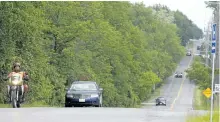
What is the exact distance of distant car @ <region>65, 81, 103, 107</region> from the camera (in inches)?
1155

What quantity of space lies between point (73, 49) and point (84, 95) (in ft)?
95.9

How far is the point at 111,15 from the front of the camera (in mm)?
75000

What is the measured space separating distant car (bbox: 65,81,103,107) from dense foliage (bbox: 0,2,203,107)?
32.6 ft

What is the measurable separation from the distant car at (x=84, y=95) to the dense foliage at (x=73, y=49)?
391 inches

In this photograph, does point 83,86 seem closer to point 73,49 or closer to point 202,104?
point 73,49

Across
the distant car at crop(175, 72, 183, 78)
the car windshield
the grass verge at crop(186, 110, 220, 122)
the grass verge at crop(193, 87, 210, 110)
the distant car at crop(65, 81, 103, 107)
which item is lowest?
the grass verge at crop(193, 87, 210, 110)

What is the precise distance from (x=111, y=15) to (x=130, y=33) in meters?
6.94

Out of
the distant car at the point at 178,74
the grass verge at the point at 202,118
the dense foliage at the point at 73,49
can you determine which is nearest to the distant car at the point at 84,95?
the grass verge at the point at 202,118

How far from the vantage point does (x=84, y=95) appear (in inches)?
1159

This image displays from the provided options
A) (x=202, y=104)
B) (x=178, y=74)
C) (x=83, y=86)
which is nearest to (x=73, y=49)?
(x=202, y=104)

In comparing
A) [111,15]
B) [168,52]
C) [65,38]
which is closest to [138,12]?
[168,52]

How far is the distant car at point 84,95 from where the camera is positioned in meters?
29.3

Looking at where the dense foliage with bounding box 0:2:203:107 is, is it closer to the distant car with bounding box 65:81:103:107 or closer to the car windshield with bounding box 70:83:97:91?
the car windshield with bounding box 70:83:97:91

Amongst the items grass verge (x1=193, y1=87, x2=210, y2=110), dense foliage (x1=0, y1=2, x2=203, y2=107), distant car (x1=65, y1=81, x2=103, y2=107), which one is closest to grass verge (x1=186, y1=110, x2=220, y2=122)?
distant car (x1=65, y1=81, x2=103, y2=107)
